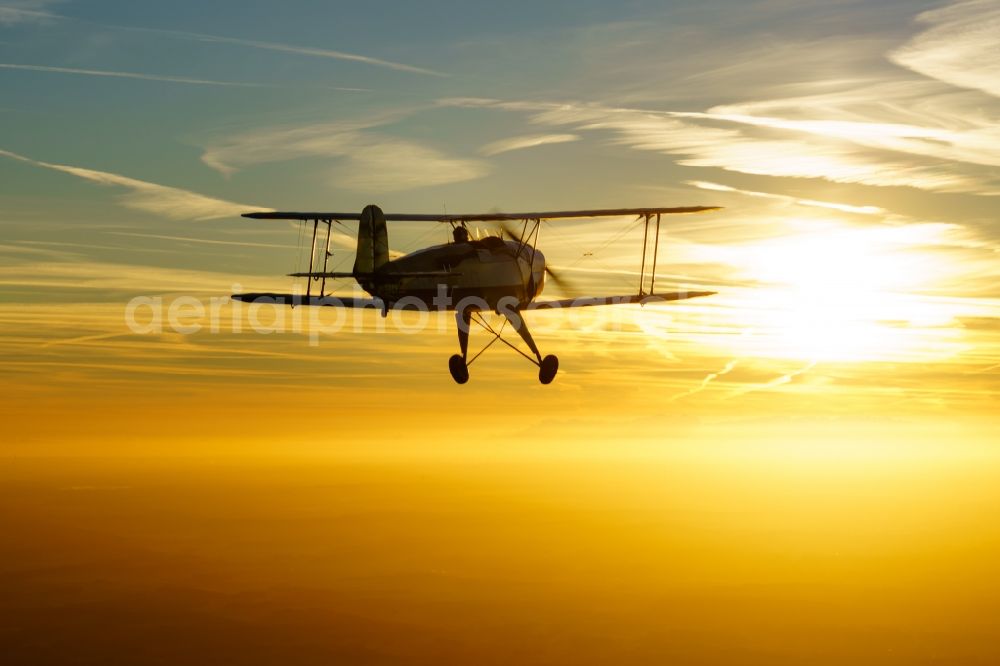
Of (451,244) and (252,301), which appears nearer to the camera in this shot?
(252,301)

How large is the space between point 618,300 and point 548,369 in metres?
4.79

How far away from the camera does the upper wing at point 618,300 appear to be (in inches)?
1425

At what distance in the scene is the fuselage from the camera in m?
35.6

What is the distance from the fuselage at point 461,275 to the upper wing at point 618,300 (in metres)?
1.45

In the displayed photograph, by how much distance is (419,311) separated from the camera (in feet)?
118

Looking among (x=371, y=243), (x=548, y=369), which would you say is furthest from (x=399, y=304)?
(x=548, y=369)

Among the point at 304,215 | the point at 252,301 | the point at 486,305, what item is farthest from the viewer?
the point at 486,305

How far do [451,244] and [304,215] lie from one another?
17.9 feet

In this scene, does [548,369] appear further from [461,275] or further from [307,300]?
[307,300]

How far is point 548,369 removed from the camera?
39.3 meters

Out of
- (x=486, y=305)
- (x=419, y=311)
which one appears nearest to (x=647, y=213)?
(x=486, y=305)

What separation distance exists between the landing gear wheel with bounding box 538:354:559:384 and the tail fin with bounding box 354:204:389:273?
778 centimetres

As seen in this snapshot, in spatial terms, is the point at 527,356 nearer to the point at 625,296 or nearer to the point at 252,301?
the point at 625,296

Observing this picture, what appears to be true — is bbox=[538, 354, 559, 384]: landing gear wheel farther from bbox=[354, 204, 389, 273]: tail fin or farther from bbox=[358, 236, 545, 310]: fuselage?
bbox=[354, 204, 389, 273]: tail fin
